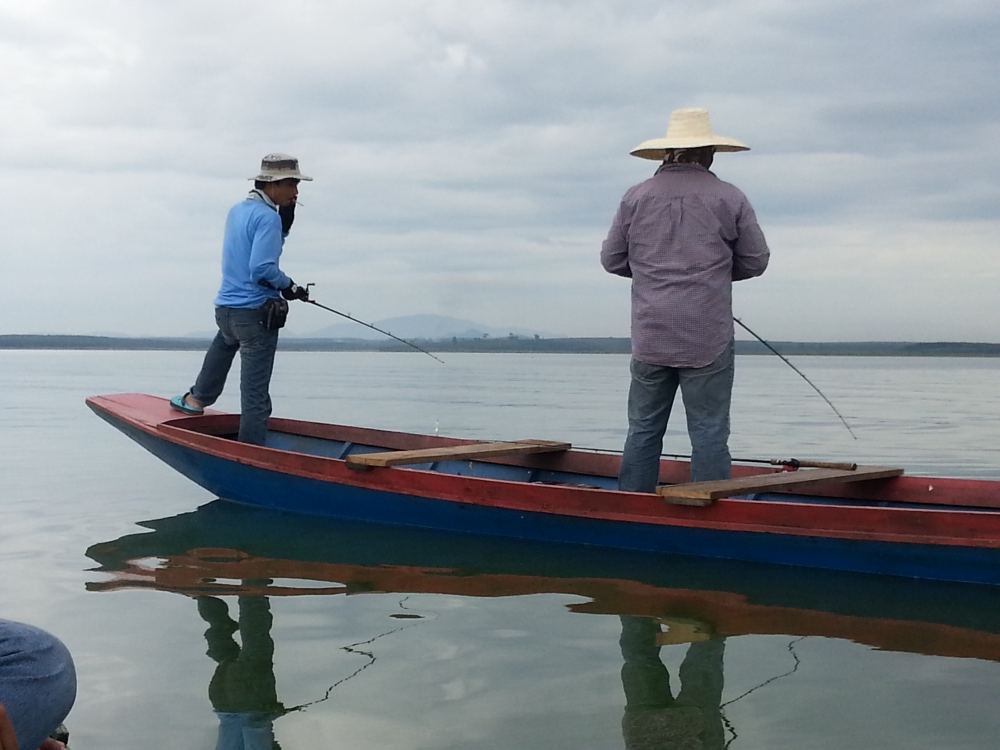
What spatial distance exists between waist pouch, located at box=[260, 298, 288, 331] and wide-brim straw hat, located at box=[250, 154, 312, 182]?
91cm

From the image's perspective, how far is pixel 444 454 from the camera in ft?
23.8

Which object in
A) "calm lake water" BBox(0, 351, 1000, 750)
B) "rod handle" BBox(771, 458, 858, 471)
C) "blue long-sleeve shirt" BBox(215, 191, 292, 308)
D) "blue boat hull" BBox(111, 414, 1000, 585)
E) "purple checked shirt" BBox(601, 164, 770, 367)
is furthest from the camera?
"blue long-sleeve shirt" BBox(215, 191, 292, 308)

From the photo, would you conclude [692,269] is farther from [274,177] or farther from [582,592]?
[274,177]

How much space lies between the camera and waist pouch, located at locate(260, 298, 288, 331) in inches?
315

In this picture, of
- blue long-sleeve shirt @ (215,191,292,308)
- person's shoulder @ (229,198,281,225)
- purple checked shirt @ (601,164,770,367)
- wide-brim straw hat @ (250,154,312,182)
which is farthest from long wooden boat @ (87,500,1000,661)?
wide-brim straw hat @ (250,154,312,182)

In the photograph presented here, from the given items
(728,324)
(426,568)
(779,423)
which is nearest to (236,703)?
(426,568)

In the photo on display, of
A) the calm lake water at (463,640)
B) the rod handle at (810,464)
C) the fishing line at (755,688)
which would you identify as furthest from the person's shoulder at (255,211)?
the fishing line at (755,688)

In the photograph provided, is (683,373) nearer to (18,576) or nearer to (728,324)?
(728,324)

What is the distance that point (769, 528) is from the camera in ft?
19.7

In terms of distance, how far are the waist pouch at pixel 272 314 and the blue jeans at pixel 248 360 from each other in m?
0.03

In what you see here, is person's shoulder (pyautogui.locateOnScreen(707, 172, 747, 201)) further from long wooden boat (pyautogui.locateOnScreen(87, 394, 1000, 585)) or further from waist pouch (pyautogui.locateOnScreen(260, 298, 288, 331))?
waist pouch (pyautogui.locateOnScreen(260, 298, 288, 331))

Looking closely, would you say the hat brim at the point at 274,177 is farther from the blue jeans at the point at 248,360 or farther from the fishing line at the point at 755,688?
the fishing line at the point at 755,688

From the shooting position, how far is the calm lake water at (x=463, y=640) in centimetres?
377

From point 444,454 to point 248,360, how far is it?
71.5 inches
